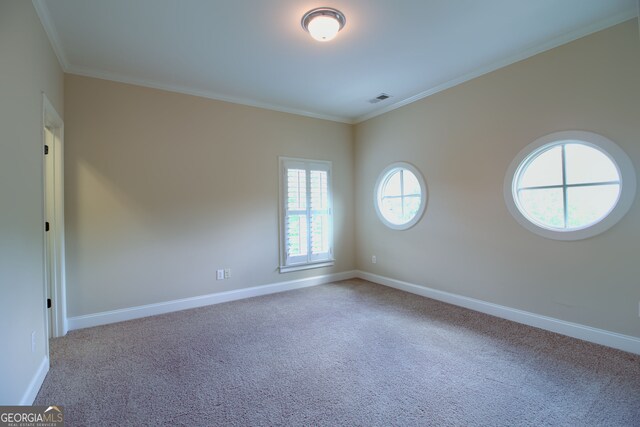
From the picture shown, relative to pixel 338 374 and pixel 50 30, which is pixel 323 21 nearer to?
pixel 50 30

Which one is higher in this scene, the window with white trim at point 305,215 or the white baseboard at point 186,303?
the window with white trim at point 305,215

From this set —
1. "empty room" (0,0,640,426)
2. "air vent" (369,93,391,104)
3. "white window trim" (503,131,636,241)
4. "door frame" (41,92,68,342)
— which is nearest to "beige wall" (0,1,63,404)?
"empty room" (0,0,640,426)

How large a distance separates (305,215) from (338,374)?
271cm

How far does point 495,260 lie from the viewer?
3.33 meters

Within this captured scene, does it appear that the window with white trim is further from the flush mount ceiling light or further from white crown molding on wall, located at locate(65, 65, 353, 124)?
the flush mount ceiling light

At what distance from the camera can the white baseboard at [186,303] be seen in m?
3.21

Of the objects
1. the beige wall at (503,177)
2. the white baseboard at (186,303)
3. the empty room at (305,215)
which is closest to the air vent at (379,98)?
the empty room at (305,215)

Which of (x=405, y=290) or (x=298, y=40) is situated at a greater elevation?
(x=298, y=40)

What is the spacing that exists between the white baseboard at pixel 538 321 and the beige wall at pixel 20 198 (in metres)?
4.02

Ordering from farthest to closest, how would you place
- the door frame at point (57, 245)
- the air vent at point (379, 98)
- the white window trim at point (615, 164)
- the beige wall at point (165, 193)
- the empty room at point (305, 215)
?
the air vent at point (379, 98)
the beige wall at point (165, 193)
the door frame at point (57, 245)
the white window trim at point (615, 164)
the empty room at point (305, 215)

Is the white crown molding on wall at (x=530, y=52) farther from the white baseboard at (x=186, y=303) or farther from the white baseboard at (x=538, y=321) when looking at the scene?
the white baseboard at (x=186, y=303)

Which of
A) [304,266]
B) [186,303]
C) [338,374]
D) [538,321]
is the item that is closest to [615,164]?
[538,321]

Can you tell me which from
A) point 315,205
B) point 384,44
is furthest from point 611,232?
point 315,205

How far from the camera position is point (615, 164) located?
2535mm
